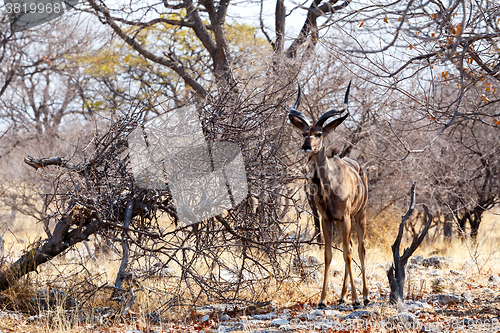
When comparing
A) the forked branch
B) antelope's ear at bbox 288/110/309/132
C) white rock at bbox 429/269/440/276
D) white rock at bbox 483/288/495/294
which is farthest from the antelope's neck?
white rock at bbox 429/269/440/276

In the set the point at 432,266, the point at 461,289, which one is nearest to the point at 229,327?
the point at 461,289

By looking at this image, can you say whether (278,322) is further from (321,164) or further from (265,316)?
(321,164)

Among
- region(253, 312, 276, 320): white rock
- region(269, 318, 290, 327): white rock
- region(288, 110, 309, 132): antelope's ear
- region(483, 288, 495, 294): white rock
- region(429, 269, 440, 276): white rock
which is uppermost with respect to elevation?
region(288, 110, 309, 132): antelope's ear

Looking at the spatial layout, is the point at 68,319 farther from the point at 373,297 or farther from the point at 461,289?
the point at 461,289

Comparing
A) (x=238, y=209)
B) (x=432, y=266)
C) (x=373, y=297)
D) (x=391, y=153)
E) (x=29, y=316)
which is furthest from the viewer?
(x=391, y=153)

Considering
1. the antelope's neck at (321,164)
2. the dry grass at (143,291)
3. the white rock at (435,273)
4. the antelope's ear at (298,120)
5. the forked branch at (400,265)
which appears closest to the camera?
the dry grass at (143,291)

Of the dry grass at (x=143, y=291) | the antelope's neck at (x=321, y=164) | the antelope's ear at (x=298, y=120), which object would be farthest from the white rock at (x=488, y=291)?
the antelope's ear at (x=298, y=120)

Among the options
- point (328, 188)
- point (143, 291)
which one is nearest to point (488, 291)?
point (328, 188)

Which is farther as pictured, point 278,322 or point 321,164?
point 321,164

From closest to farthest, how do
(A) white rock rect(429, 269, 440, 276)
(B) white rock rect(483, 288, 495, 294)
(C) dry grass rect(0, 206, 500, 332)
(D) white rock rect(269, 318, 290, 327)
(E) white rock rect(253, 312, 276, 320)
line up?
(C) dry grass rect(0, 206, 500, 332) < (D) white rock rect(269, 318, 290, 327) < (E) white rock rect(253, 312, 276, 320) < (B) white rock rect(483, 288, 495, 294) < (A) white rock rect(429, 269, 440, 276)

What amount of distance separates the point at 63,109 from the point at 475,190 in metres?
18.5

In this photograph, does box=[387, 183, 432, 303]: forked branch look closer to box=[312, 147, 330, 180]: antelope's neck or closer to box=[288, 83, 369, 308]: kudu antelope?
box=[288, 83, 369, 308]: kudu antelope

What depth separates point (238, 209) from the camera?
653 cm

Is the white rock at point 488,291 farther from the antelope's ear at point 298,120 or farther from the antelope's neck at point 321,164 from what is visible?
the antelope's ear at point 298,120
